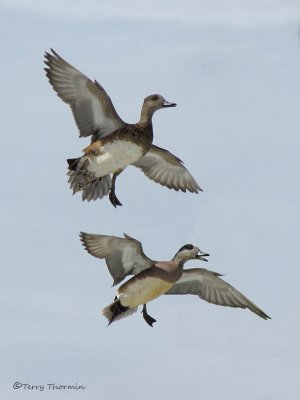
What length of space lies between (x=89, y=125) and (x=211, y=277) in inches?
82.5

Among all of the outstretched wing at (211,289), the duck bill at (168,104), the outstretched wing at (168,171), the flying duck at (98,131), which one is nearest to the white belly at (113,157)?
the flying duck at (98,131)

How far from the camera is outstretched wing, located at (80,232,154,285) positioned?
12.4m

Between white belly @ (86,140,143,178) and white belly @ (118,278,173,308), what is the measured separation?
1.24 metres

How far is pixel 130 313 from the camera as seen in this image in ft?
41.7

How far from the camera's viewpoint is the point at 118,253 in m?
12.5

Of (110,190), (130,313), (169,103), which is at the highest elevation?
(169,103)

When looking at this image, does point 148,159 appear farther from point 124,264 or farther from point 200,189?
point 124,264

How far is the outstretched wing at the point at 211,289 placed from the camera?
43.2 ft

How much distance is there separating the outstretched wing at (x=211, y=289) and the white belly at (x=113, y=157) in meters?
1.40

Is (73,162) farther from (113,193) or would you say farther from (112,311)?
(112,311)

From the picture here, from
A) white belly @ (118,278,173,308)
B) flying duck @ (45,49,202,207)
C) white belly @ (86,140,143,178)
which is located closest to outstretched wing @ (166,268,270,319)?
white belly @ (118,278,173,308)

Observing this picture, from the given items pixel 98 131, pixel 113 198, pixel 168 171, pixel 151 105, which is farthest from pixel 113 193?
pixel 168 171

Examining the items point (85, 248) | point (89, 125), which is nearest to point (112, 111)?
point (89, 125)

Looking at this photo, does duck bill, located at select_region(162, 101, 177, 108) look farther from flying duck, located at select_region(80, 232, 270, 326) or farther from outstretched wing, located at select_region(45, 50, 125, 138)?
flying duck, located at select_region(80, 232, 270, 326)
